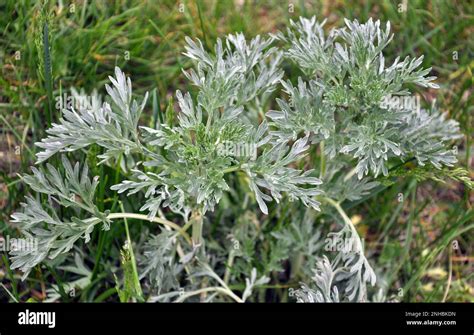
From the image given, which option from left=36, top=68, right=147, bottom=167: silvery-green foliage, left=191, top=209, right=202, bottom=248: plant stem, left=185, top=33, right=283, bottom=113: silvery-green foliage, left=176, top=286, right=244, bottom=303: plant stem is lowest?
left=176, top=286, right=244, bottom=303: plant stem

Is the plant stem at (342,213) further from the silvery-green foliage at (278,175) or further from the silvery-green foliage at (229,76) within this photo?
the silvery-green foliage at (229,76)

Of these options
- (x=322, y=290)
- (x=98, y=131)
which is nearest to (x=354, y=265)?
(x=322, y=290)

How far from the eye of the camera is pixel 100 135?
2.24 metres

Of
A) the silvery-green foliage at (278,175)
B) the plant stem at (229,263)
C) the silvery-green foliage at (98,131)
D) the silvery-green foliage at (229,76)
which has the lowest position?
the plant stem at (229,263)

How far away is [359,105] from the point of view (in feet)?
7.71

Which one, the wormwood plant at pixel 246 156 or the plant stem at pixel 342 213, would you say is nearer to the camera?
the wormwood plant at pixel 246 156

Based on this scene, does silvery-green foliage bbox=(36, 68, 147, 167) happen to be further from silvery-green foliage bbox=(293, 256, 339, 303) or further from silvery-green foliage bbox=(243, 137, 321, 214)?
silvery-green foliage bbox=(293, 256, 339, 303)

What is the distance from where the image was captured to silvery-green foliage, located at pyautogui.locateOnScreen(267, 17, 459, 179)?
7.45 feet

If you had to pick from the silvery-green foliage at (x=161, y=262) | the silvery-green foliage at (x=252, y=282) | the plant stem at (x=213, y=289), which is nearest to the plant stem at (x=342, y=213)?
the silvery-green foliage at (x=252, y=282)

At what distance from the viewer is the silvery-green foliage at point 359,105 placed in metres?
2.27

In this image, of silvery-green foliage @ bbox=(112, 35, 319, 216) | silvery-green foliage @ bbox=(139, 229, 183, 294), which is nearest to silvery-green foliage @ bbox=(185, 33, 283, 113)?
silvery-green foliage @ bbox=(112, 35, 319, 216)

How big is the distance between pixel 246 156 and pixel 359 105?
0.43 meters

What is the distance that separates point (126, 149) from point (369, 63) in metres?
0.83
